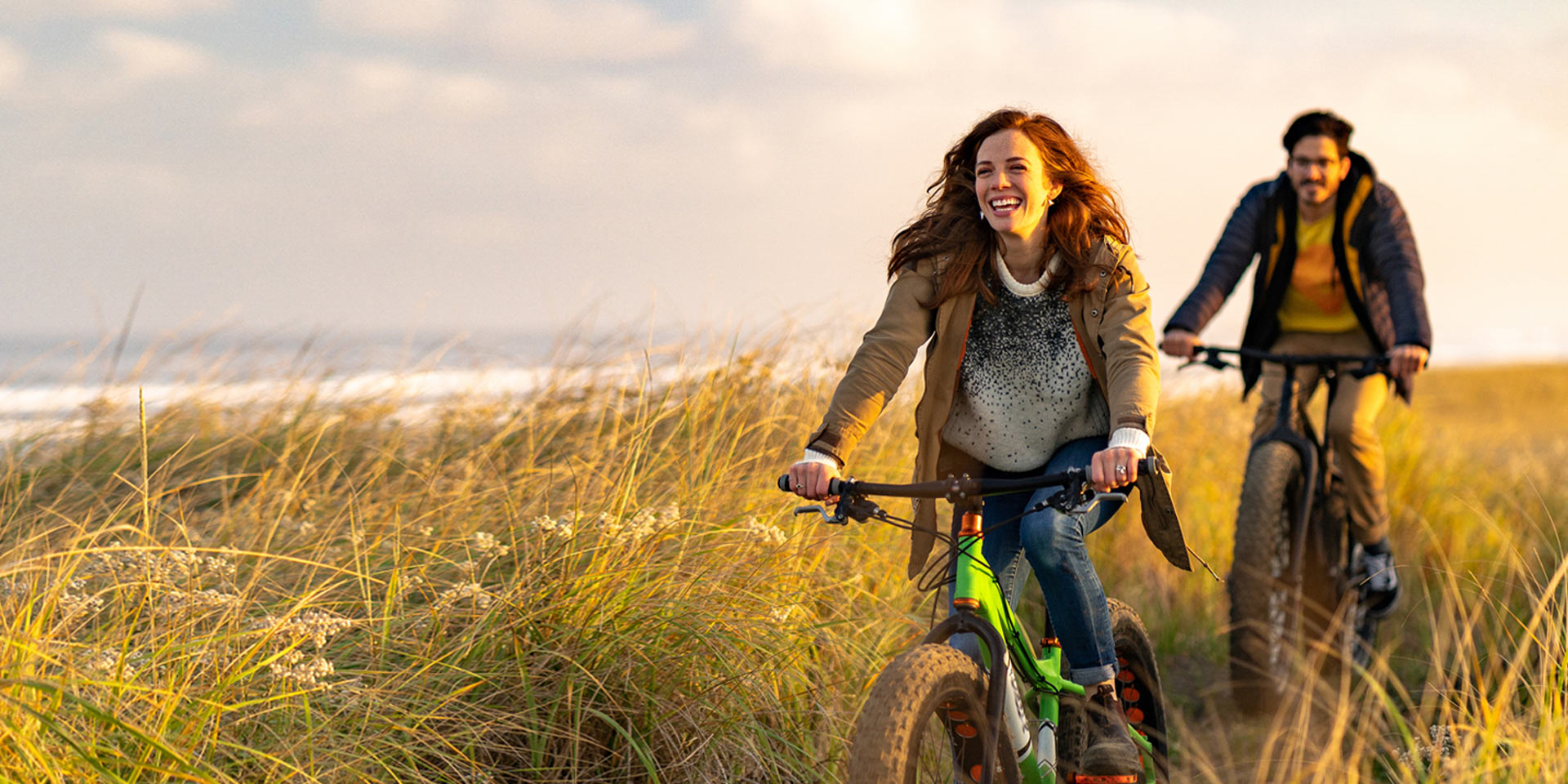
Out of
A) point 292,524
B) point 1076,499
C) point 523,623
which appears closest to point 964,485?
point 1076,499

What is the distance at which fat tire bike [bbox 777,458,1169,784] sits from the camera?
2752mm

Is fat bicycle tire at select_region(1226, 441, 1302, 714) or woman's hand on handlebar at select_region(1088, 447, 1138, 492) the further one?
fat bicycle tire at select_region(1226, 441, 1302, 714)

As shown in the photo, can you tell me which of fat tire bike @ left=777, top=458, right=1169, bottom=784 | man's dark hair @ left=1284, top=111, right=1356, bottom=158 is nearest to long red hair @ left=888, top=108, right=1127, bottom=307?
fat tire bike @ left=777, top=458, right=1169, bottom=784

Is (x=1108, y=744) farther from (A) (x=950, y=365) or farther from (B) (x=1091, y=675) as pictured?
(A) (x=950, y=365)

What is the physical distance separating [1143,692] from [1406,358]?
8.13ft

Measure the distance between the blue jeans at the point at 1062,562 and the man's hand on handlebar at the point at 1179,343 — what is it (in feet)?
8.12

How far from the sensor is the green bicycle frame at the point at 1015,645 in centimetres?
315

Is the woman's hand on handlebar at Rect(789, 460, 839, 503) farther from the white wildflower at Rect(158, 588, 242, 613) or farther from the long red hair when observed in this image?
the white wildflower at Rect(158, 588, 242, 613)

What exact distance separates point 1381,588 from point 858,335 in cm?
283

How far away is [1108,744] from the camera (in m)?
3.47

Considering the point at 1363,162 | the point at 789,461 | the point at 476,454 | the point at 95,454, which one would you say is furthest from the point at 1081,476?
the point at 95,454

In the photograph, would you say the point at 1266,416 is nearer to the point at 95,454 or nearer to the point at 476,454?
the point at 476,454

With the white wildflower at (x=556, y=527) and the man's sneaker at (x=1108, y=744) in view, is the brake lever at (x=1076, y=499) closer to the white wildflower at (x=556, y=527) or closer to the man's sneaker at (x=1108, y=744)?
the man's sneaker at (x=1108, y=744)

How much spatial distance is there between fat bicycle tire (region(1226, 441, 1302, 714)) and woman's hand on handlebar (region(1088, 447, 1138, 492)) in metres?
3.09
